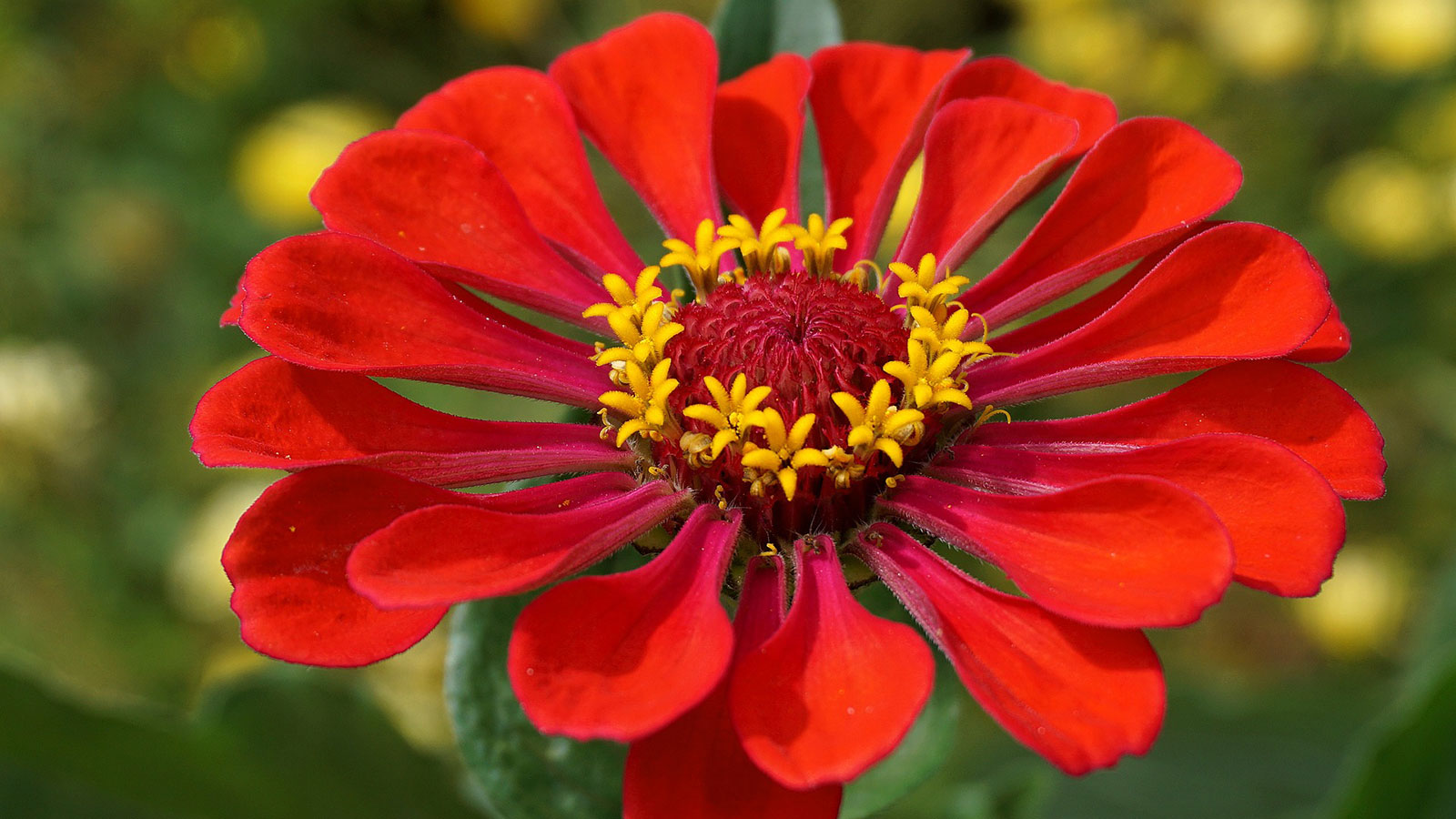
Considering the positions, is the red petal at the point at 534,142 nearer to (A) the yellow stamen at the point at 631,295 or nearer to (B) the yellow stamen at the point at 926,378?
(A) the yellow stamen at the point at 631,295

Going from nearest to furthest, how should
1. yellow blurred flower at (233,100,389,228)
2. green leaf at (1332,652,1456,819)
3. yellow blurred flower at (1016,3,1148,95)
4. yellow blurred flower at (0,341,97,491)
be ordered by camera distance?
1. green leaf at (1332,652,1456,819)
2. yellow blurred flower at (0,341,97,491)
3. yellow blurred flower at (233,100,389,228)
4. yellow blurred flower at (1016,3,1148,95)

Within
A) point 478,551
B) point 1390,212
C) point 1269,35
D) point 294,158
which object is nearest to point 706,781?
point 478,551

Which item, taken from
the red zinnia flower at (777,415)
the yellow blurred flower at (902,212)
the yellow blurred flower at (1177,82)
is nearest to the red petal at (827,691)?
the red zinnia flower at (777,415)

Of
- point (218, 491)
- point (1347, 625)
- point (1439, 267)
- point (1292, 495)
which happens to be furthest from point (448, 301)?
point (1439, 267)

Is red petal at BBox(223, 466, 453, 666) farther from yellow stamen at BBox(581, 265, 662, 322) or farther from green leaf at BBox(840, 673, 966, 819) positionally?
green leaf at BBox(840, 673, 966, 819)

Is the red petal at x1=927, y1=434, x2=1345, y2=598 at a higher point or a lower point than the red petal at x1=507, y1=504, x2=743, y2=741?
lower

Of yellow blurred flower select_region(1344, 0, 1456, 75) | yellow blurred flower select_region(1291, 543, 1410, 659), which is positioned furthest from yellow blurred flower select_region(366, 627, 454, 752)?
yellow blurred flower select_region(1344, 0, 1456, 75)

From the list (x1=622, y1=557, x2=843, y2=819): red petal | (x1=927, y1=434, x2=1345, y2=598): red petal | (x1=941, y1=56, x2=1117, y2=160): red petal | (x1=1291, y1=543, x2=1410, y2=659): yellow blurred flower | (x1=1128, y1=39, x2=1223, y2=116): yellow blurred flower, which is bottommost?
(x1=1291, y1=543, x2=1410, y2=659): yellow blurred flower
